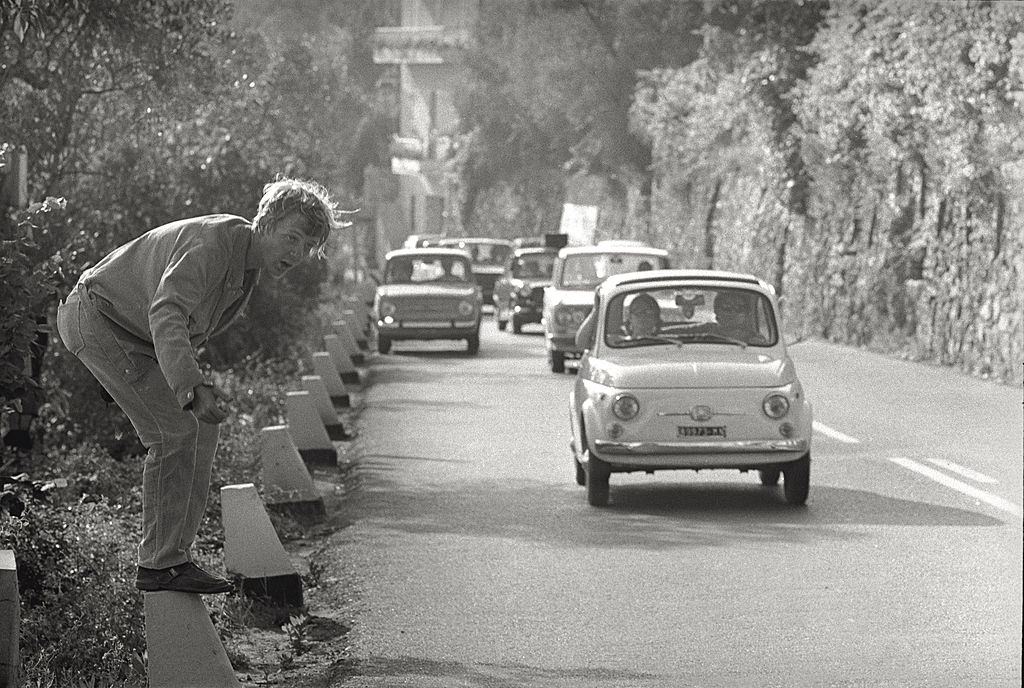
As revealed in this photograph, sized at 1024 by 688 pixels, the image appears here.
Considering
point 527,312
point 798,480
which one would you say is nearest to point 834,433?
point 798,480

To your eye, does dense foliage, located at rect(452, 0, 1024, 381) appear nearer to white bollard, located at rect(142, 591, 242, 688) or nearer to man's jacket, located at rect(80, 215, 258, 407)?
man's jacket, located at rect(80, 215, 258, 407)

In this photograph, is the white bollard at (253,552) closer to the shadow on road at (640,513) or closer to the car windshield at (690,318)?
the shadow on road at (640,513)

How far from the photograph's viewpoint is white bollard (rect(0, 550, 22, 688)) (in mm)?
5766

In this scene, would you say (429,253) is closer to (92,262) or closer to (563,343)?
(563,343)

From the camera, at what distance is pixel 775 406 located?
1232 cm

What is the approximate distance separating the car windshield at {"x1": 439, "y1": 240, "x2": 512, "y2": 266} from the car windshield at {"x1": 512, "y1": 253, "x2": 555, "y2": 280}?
12931 mm

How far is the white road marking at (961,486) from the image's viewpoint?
12453 mm

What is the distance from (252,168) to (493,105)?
37.1m

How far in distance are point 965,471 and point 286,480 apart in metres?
5.40

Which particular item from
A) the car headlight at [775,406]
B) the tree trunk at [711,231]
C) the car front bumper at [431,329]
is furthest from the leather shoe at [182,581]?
the tree trunk at [711,231]

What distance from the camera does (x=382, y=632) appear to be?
331 inches

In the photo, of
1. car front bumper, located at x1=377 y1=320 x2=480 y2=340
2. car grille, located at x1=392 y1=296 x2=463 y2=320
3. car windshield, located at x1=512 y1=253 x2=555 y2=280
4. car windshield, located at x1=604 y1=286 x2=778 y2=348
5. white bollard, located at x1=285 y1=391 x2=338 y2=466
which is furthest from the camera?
car windshield, located at x1=512 y1=253 x2=555 y2=280

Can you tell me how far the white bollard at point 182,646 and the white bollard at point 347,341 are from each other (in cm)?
1887

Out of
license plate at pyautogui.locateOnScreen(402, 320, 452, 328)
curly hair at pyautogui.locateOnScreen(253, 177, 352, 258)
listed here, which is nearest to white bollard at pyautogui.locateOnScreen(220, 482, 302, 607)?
curly hair at pyautogui.locateOnScreen(253, 177, 352, 258)
